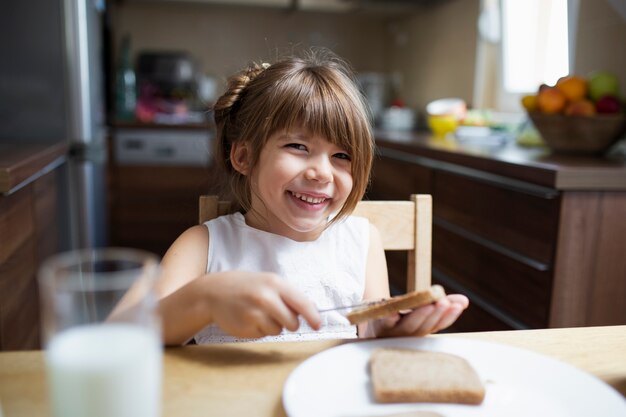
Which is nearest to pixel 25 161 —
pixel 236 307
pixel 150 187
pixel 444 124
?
pixel 236 307

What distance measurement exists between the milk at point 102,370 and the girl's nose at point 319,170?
21.5 inches

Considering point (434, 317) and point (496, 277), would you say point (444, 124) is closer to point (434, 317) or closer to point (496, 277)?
point (496, 277)

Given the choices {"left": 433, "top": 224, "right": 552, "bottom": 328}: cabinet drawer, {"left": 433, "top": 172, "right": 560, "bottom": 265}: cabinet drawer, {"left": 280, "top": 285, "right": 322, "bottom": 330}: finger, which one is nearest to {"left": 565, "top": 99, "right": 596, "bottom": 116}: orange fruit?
{"left": 433, "top": 172, "right": 560, "bottom": 265}: cabinet drawer

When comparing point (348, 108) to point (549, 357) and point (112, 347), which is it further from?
point (112, 347)

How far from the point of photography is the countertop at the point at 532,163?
1.35 meters

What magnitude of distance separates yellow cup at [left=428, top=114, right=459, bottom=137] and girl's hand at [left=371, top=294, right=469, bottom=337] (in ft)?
6.80

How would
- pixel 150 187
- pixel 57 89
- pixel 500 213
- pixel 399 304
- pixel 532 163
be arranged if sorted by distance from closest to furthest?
pixel 399 304
pixel 532 163
pixel 500 213
pixel 57 89
pixel 150 187

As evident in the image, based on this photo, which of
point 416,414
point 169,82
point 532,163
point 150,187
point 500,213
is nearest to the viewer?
point 416,414

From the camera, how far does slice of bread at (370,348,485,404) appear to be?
488mm

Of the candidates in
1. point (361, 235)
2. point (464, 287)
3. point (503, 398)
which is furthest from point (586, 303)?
point (503, 398)

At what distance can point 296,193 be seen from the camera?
879 millimetres

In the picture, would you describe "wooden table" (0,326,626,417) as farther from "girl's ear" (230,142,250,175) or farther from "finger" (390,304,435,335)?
"girl's ear" (230,142,250,175)

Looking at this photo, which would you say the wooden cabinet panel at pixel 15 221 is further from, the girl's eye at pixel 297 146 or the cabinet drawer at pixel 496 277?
the cabinet drawer at pixel 496 277

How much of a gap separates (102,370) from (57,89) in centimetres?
199
